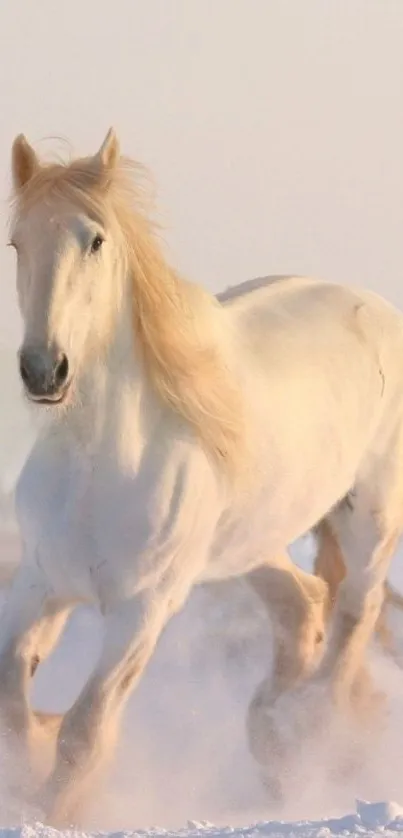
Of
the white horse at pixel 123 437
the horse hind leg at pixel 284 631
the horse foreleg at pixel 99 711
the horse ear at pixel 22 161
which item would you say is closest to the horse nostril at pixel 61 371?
the white horse at pixel 123 437

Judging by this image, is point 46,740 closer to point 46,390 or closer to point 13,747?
point 13,747

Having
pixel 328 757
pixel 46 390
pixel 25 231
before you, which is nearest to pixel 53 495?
pixel 46 390

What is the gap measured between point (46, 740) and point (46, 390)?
107cm

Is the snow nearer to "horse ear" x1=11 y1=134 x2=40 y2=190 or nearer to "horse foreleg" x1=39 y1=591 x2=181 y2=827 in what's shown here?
"horse foreleg" x1=39 y1=591 x2=181 y2=827

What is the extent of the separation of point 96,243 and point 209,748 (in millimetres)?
2075

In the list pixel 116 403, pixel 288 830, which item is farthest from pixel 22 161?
pixel 288 830

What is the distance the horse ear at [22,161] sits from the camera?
2.98 metres

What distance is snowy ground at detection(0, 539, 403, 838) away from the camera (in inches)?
126

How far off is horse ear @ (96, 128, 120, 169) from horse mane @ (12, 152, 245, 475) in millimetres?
18

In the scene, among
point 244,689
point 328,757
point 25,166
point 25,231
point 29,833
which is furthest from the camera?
point 244,689

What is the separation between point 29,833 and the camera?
8.29 feet

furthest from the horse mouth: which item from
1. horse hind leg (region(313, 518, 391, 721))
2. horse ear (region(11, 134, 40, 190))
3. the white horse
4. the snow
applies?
horse hind leg (region(313, 518, 391, 721))

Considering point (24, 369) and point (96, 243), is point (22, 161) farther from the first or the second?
point (24, 369)

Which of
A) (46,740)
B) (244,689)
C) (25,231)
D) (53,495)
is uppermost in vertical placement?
(25,231)
